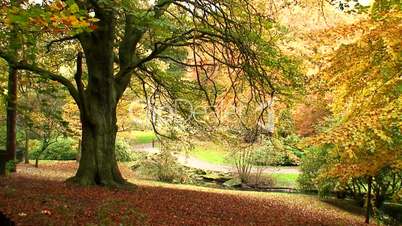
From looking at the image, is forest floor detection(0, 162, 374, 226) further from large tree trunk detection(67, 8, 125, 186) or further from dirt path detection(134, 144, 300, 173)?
dirt path detection(134, 144, 300, 173)

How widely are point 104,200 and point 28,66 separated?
12.8ft

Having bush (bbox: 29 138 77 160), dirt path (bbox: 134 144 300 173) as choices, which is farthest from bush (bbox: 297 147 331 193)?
bush (bbox: 29 138 77 160)

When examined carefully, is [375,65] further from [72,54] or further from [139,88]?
[139,88]

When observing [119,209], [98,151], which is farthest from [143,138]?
[119,209]

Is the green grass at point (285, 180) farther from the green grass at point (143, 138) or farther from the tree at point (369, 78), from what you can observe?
the green grass at point (143, 138)

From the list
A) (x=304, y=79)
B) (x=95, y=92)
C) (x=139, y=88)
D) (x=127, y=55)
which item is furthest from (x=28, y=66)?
(x=139, y=88)

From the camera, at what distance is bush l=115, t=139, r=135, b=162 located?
28.3 meters

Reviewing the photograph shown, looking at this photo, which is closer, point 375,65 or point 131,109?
point 375,65

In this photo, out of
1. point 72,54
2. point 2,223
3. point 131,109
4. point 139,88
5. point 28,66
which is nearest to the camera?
point 2,223

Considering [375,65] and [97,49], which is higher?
[97,49]

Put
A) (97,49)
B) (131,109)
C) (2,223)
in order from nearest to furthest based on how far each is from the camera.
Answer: (2,223) → (97,49) → (131,109)

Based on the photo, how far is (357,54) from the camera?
7.52 metres

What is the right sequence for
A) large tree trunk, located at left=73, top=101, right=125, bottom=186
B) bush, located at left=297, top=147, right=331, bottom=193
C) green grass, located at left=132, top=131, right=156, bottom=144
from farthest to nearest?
1. green grass, located at left=132, top=131, right=156, bottom=144
2. bush, located at left=297, top=147, right=331, bottom=193
3. large tree trunk, located at left=73, top=101, right=125, bottom=186

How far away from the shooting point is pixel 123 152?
28594 millimetres
